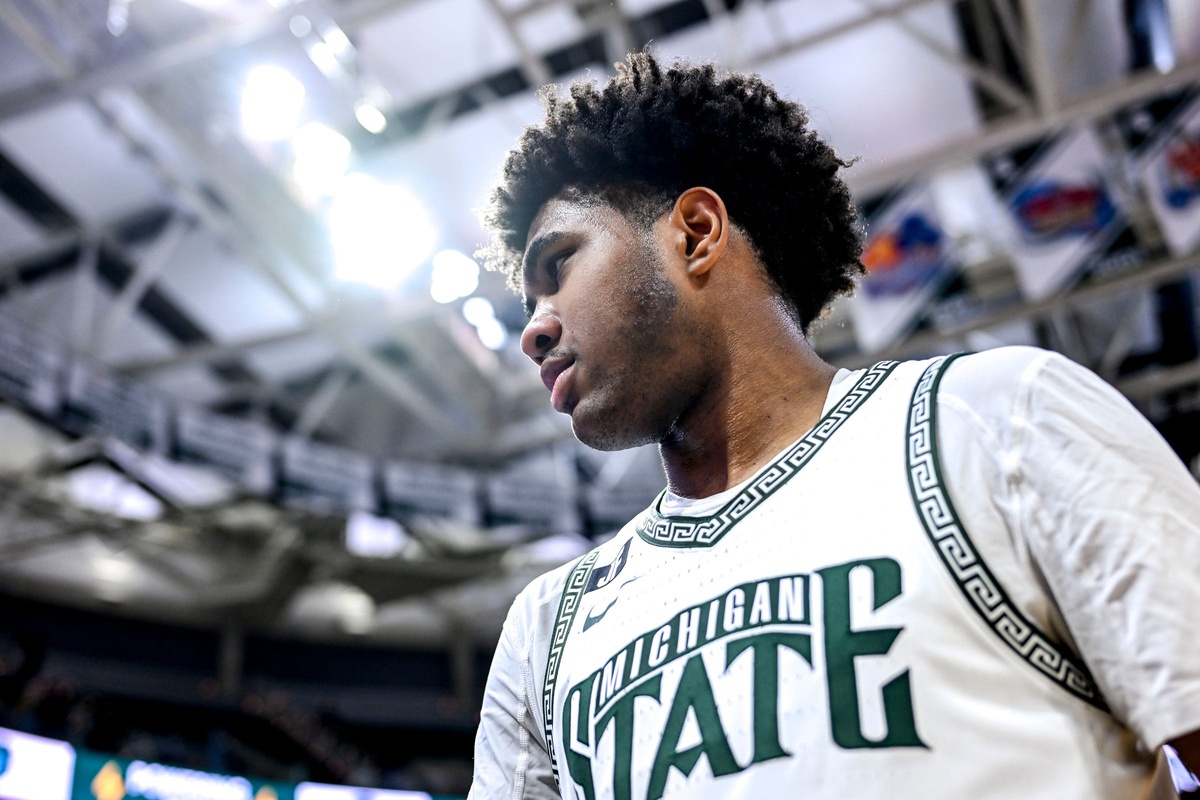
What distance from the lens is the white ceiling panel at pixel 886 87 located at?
7875 millimetres

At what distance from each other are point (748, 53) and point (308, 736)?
826 centimetres

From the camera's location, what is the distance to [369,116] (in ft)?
23.9

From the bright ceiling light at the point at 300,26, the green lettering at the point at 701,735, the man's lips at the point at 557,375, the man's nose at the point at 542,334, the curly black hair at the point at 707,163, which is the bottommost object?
the green lettering at the point at 701,735

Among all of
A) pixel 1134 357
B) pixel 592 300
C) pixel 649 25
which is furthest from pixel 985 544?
pixel 1134 357

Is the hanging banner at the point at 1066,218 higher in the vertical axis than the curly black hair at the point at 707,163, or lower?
higher

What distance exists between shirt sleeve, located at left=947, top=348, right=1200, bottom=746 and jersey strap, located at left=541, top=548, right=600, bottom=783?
1.79 ft

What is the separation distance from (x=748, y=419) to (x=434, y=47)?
701 centimetres

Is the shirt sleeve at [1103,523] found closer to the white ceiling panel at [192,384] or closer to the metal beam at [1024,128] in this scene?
the metal beam at [1024,128]

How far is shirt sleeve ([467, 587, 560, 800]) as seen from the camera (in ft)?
4.65

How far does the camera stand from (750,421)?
1392 millimetres

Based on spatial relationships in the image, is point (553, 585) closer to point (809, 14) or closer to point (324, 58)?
point (324, 58)

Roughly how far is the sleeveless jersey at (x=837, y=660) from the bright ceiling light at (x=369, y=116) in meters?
6.41

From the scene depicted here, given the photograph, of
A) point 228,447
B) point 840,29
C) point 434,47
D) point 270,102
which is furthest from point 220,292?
point 840,29

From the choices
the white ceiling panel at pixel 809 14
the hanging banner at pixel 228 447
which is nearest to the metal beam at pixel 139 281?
the hanging banner at pixel 228 447
